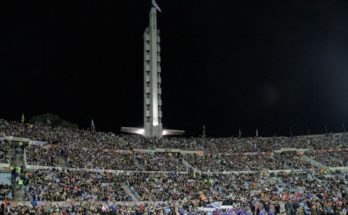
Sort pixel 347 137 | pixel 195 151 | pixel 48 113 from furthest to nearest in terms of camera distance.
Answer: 1. pixel 48 113
2. pixel 347 137
3. pixel 195 151

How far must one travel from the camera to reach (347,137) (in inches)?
3430

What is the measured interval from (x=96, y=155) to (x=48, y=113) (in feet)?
190

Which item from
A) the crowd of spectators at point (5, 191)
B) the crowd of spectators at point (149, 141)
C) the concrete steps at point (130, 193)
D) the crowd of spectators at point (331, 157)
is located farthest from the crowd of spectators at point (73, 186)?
the crowd of spectators at point (331, 157)

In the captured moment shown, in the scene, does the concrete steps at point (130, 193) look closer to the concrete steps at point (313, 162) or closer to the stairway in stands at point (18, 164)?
the stairway in stands at point (18, 164)

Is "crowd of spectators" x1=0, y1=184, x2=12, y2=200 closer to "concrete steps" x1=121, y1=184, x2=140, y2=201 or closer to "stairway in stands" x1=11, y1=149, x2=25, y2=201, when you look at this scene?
"stairway in stands" x1=11, y1=149, x2=25, y2=201

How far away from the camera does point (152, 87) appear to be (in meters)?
86.4

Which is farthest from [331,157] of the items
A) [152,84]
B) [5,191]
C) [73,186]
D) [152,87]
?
[5,191]

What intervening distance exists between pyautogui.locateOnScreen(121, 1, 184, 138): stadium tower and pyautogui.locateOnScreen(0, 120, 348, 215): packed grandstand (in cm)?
928

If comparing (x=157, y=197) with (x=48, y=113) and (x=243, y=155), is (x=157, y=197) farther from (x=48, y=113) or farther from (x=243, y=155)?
(x=48, y=113)

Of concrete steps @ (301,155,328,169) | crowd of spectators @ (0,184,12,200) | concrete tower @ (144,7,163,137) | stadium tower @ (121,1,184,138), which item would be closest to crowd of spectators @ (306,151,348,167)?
concrete steps @ (301,155,328,169)

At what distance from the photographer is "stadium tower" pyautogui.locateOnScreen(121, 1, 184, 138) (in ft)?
281

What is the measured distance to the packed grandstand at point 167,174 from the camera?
38.8m

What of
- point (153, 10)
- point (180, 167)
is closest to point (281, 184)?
point (180, 167)

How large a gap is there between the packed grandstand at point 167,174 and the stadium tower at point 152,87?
9.28 metres
